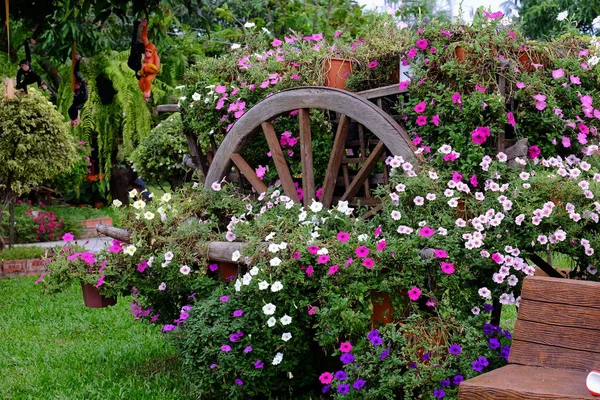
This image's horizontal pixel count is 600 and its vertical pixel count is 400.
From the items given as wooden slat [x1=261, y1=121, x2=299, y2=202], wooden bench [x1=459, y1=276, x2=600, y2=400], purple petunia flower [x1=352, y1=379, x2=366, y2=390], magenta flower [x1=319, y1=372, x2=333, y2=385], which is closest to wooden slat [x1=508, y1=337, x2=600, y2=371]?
wooden bench [x1=459, y1=276, x2=600, y2=400]

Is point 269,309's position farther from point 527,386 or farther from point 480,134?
point 527,386

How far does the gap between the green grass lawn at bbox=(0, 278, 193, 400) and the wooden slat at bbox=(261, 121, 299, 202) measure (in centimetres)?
132

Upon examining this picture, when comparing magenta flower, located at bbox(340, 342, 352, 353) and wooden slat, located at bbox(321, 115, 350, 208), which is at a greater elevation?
wooden slat, located at bbox(321, 115, 350, 208)

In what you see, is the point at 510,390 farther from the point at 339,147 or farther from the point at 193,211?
the point at 193,211

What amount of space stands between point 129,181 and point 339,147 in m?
10.8

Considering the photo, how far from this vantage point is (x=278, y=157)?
467 cm

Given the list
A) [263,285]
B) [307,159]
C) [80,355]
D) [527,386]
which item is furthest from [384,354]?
[80,355]

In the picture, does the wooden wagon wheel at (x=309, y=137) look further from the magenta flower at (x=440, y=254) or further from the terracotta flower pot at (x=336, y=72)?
the magenta flower at (x=440, y=254)

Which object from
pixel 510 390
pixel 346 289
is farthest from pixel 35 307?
pixel 510 390

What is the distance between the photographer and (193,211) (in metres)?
4.73

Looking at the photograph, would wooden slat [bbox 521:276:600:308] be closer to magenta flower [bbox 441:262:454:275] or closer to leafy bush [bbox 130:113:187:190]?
magenta flower [bbox 441:262:454:275]

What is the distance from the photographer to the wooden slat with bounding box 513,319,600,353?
275cm

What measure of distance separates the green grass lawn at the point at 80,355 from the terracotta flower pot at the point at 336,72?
1.98 meters

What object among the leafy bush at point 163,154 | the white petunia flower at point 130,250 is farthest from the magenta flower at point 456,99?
the leafy bush at point 163,154
